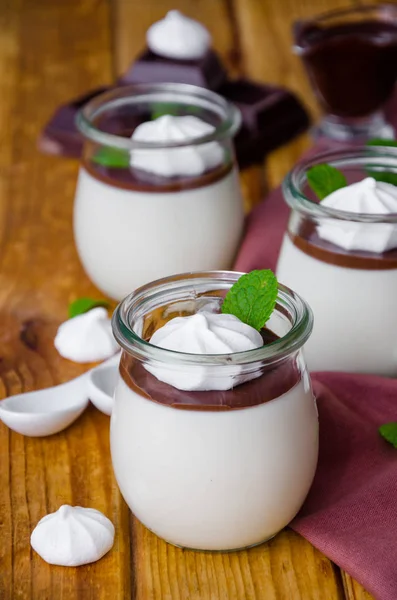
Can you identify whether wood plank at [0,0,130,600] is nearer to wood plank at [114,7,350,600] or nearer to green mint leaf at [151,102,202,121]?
wood plank at [114,7,350,600]

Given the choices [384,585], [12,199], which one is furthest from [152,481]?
[12,199]

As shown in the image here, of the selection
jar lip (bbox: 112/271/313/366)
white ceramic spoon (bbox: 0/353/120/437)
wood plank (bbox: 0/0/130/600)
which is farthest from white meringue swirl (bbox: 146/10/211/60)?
jar lip (bbox: 112/271/313/366)

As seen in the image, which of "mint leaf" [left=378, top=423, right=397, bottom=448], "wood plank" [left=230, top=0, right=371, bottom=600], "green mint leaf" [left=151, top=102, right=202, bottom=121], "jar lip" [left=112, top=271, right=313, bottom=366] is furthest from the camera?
"wood plank" [left=230, top=0, right=371, bottom=600]

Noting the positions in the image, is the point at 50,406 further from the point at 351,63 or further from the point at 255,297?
the point at 351,63

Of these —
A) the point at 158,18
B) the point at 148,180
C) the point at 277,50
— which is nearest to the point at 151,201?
the point at 148,180

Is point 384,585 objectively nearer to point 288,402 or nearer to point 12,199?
point 288,402
